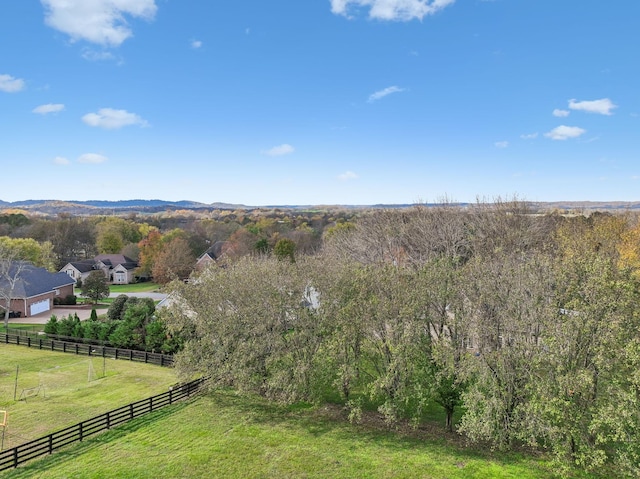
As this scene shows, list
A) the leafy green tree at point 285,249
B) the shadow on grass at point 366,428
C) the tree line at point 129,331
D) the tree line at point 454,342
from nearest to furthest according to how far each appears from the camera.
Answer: the tree line at point 454,342
the shadow on grass at point 366,428
the tree line at point 129,331
the leafy green tree at point 285,249

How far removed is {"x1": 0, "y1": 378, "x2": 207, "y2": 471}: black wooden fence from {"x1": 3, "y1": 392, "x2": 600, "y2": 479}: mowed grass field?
1.34ft

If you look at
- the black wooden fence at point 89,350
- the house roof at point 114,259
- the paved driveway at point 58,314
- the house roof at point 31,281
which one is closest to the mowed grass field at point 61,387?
the black wooden fence at point 89,350

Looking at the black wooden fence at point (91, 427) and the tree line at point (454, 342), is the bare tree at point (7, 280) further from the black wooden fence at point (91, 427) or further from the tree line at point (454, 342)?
the black wooden fence at point (91, 427)

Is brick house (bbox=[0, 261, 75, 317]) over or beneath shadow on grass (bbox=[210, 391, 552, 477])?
over

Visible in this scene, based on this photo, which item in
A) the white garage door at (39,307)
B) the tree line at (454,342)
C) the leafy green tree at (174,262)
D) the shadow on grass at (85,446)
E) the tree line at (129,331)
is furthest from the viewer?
the leafy green tree at (174,262)

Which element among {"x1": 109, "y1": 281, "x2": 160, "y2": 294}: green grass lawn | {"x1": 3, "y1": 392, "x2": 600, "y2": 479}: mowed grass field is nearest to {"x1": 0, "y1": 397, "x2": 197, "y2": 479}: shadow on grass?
{"x1": 3, "y1": 392, "x2": 600, "y2": 479}: mowed grass field

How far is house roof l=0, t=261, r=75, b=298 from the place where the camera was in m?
40.2

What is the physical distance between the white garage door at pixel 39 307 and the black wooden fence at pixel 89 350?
1029 centimetres

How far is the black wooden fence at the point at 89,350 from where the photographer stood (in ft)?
87.9

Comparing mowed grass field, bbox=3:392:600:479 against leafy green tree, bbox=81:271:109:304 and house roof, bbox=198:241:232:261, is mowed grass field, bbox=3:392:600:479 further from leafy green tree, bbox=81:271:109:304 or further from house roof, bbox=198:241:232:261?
house roof, bbox=198:241:232:261

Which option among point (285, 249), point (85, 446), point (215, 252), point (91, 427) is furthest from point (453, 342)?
point (215, 252)

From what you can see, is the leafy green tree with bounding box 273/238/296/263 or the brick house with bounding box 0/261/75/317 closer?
the brick house with bounding box 0/261/75/317

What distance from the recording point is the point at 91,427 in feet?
56.9

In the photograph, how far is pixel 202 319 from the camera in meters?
21.1
